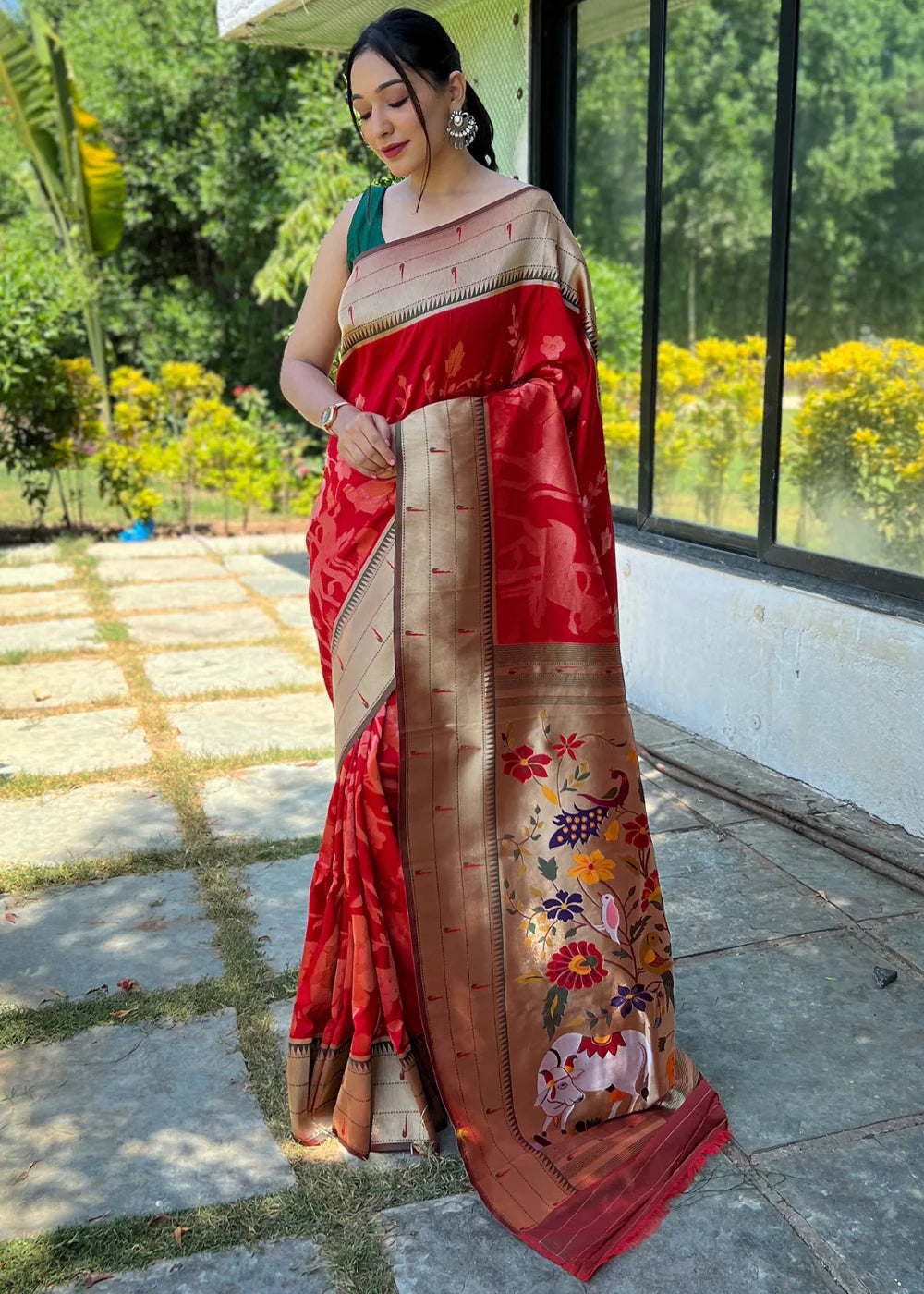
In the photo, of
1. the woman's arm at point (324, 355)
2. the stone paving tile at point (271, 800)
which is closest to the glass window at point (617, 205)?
the stone paving tile at point (271, 800)

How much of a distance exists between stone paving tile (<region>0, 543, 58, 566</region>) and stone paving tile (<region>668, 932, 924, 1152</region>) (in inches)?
235

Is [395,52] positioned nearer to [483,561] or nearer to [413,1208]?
[483,561]

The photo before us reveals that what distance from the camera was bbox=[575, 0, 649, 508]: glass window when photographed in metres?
8.27

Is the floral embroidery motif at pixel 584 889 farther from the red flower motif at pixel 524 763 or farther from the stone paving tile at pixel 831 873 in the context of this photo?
the stone paving tile at pixel 831 873

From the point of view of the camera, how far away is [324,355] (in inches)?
85.8

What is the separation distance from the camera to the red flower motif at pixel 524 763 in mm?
1989

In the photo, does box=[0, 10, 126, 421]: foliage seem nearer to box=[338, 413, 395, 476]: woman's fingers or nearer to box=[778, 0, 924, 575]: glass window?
box=[778, 0, 924, 575]: glass window

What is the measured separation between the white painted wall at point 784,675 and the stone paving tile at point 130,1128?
2018 mm

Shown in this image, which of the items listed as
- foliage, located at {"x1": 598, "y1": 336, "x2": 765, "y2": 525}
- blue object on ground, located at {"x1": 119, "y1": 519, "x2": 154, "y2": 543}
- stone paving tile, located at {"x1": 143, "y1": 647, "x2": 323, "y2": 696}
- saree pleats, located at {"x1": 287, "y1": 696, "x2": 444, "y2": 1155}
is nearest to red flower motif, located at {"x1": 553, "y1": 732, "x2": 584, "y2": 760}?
saree pleats, located at {"x1": 287, "y1": 696, "x2": 444, "y2": 1155}

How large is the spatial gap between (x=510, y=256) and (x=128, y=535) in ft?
23.3

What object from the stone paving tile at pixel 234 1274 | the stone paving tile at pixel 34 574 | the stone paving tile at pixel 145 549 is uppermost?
the stone paving tile at pixel 145 549

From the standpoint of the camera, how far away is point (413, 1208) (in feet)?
6.12

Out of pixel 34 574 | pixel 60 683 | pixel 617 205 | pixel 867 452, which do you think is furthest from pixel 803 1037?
pixel 617 205

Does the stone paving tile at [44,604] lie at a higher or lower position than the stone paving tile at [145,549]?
lower
